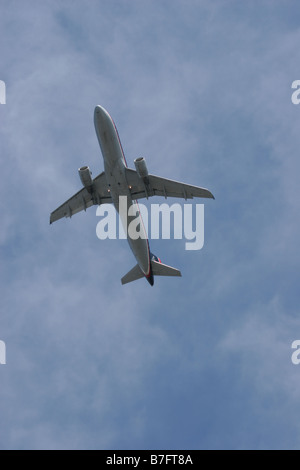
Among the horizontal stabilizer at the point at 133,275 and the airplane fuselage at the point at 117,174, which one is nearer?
the airplane fuselage at the point at 117,174

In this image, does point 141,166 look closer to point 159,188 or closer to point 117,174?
point 117,174

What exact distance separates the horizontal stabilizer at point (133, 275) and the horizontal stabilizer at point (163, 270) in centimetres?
171

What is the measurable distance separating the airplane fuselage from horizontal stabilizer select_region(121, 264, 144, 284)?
1736 mm

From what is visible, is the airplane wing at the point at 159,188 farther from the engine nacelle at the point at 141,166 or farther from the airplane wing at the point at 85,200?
the airplane wing at the point at 85,200

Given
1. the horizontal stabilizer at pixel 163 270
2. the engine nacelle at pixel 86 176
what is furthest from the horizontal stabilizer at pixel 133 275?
the engine nacelle at pixel 86 176

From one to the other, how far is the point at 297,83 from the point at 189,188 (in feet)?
46.4

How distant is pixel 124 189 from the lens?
181ft

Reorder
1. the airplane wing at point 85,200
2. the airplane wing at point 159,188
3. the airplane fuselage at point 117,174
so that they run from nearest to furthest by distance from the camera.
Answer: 1. the airplane fuselage at point 117,174
2. the airplane wing at point 159,188
3. the airplane wing at point 85,200

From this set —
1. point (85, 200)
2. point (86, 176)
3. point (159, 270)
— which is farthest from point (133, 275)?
point (86, 176)

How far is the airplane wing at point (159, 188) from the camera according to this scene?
182ft

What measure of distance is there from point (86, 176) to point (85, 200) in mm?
3530

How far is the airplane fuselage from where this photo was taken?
5059 centimetres

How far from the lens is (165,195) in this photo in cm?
5784

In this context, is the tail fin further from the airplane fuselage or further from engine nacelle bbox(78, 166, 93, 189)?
engine nacelle bbox(78, 166, 93, 189)
